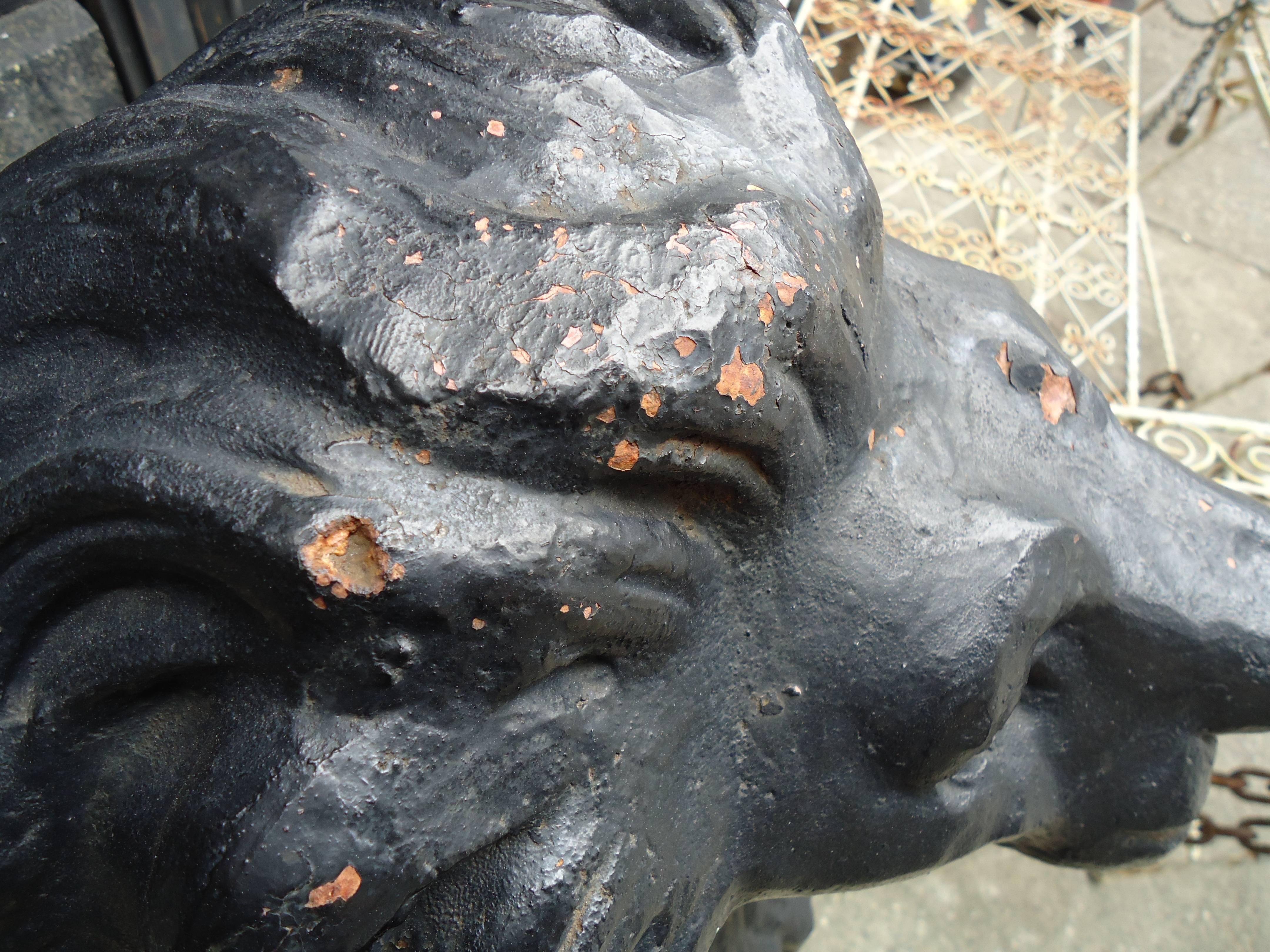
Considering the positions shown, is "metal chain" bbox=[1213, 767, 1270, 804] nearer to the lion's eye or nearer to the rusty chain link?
the rusty chain link

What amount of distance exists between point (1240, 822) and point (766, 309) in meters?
1.57

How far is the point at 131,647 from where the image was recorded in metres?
0.45

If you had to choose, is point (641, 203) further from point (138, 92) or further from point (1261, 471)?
point (1261, 471)

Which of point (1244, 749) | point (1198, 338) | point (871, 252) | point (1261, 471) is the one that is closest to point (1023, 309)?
point (871, 252)

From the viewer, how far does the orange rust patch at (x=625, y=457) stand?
0.45 m

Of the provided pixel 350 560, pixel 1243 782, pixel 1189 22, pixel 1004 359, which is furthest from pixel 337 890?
pixel 1189 22

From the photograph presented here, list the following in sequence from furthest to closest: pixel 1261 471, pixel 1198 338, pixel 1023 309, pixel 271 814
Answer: pixel 1198 338, pixel 1261 471, pixel 1023 309, pixel 271 814

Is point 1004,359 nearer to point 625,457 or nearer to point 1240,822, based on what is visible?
point 625,457

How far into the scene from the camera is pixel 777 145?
0.57 m

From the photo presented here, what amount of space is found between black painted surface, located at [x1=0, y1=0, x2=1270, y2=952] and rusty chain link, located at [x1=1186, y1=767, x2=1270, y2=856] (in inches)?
44.9

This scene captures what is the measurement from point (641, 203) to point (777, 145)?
0.12 m

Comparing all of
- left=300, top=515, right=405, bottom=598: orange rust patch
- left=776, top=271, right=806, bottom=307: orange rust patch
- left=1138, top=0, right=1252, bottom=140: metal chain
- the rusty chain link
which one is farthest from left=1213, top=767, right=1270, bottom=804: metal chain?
left=1138, top=0, right=1252, bottom=140: metal chain

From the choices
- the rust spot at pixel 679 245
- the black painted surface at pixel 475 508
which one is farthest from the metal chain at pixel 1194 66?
the rust spot at pixel 679 245

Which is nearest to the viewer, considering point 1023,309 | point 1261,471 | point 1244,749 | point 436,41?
point 436,41
